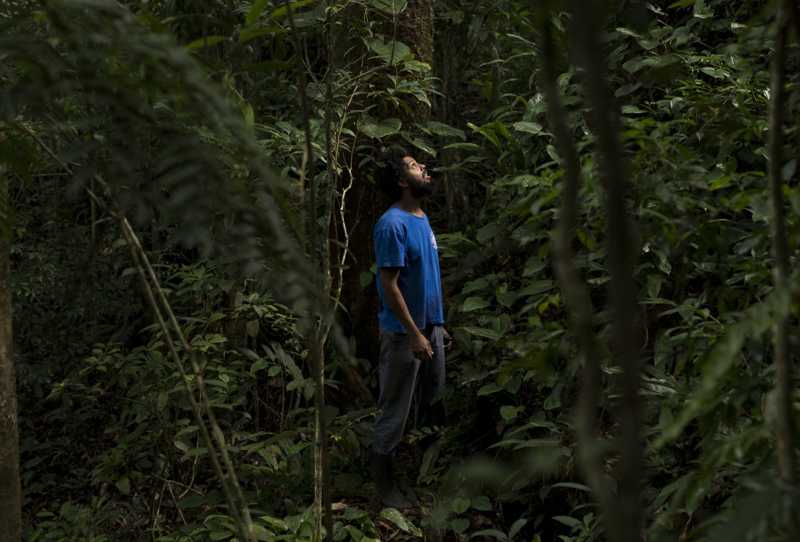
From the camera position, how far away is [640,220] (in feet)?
7.10

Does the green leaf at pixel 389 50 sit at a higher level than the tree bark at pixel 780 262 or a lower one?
higher

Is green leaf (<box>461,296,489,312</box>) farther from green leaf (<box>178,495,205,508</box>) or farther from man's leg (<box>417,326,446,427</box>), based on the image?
green leaf (<box>178,495,205,508</box>)

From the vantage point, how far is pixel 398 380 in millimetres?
4387

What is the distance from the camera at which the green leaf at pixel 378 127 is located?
183 inches

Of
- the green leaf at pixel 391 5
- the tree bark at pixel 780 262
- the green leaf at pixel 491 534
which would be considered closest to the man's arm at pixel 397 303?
the green leaf at pixel 491 534

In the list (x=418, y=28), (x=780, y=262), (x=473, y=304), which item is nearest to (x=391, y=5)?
(x=418, y=28)

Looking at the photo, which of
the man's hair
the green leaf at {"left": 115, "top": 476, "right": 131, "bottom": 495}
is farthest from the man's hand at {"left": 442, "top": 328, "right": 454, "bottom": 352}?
the green leaf at {"left": 115, "top": 476, "right": 131, "bottom": 495}

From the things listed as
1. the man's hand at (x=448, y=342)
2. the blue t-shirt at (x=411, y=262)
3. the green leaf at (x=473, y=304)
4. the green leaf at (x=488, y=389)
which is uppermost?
the blue t-shirt at (x=411, y=262)

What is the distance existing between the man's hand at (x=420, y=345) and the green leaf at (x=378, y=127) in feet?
3.20

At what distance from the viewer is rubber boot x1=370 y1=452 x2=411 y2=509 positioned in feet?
14.6

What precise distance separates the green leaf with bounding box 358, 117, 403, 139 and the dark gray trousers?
92cm

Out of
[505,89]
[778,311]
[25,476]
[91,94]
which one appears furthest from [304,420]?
[778,311]

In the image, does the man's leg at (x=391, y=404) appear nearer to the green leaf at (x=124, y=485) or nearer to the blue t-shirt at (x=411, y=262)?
the blue t-shirt at (x=411, y=262)

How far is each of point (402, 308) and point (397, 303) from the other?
0.10ft
